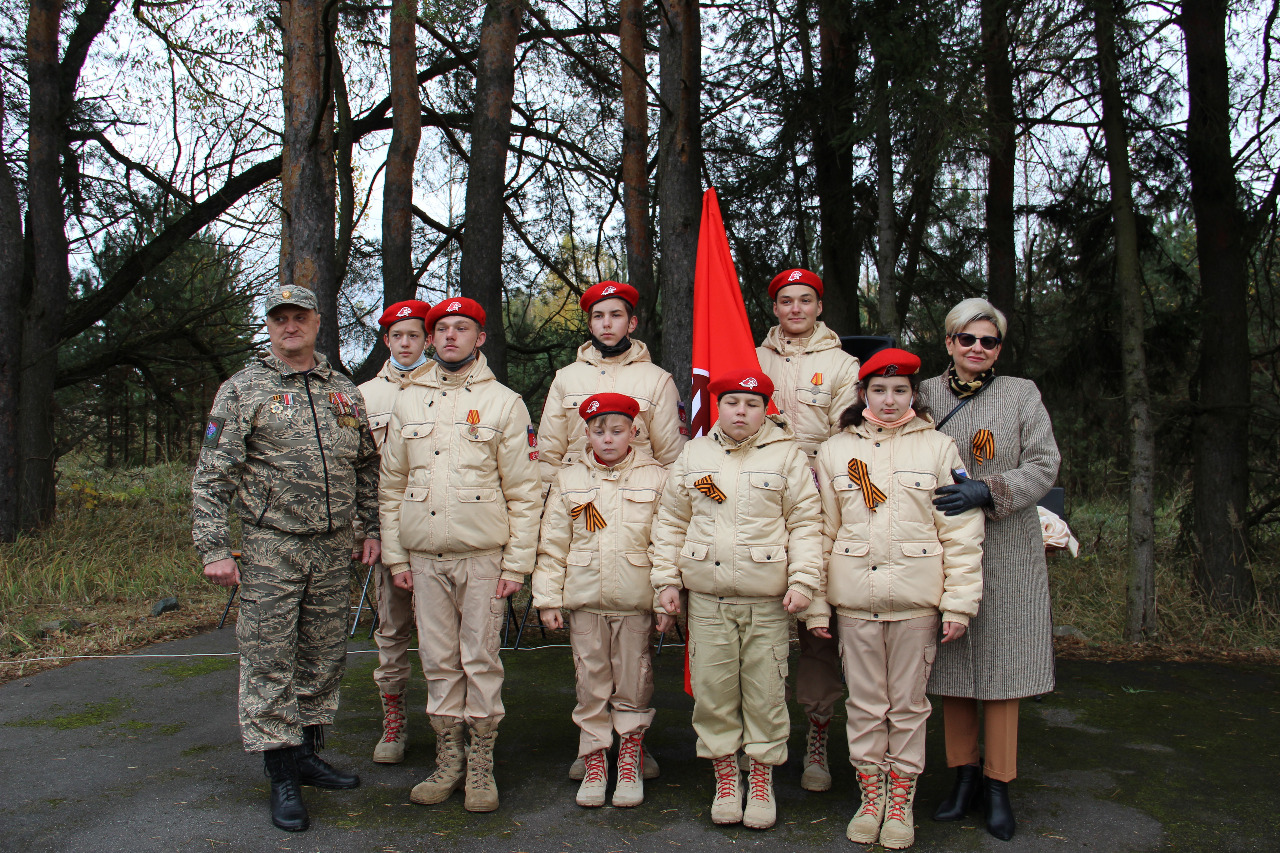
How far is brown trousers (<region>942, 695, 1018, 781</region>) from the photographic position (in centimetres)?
326

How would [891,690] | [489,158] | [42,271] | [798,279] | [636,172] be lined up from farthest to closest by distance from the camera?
[42,271], [636,172], [489,158], [798,279], [891,690]

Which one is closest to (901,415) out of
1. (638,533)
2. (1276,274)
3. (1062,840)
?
(638,533)

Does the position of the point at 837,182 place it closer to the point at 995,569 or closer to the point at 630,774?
the point at 995,569

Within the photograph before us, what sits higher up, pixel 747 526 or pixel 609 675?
pixel 747 526

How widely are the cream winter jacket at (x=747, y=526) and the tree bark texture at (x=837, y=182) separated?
4918 mm

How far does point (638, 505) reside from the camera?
3576 millimetres

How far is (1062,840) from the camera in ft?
10.3

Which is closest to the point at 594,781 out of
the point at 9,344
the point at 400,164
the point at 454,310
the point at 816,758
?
the point at 816,758

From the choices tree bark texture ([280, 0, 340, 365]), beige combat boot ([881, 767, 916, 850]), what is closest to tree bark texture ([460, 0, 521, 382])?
tree bark texture ([280, 0, 340, 365])

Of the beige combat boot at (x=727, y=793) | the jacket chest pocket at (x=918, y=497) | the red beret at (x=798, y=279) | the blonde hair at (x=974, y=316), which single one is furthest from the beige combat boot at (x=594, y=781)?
the blonde hair at (x=974, y=316)

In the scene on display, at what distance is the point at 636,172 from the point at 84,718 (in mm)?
6485

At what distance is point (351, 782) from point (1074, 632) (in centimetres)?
527

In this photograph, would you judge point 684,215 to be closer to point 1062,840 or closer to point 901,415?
point 901,415

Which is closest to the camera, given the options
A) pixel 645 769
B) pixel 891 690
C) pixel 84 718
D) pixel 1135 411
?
pixel 891 690
